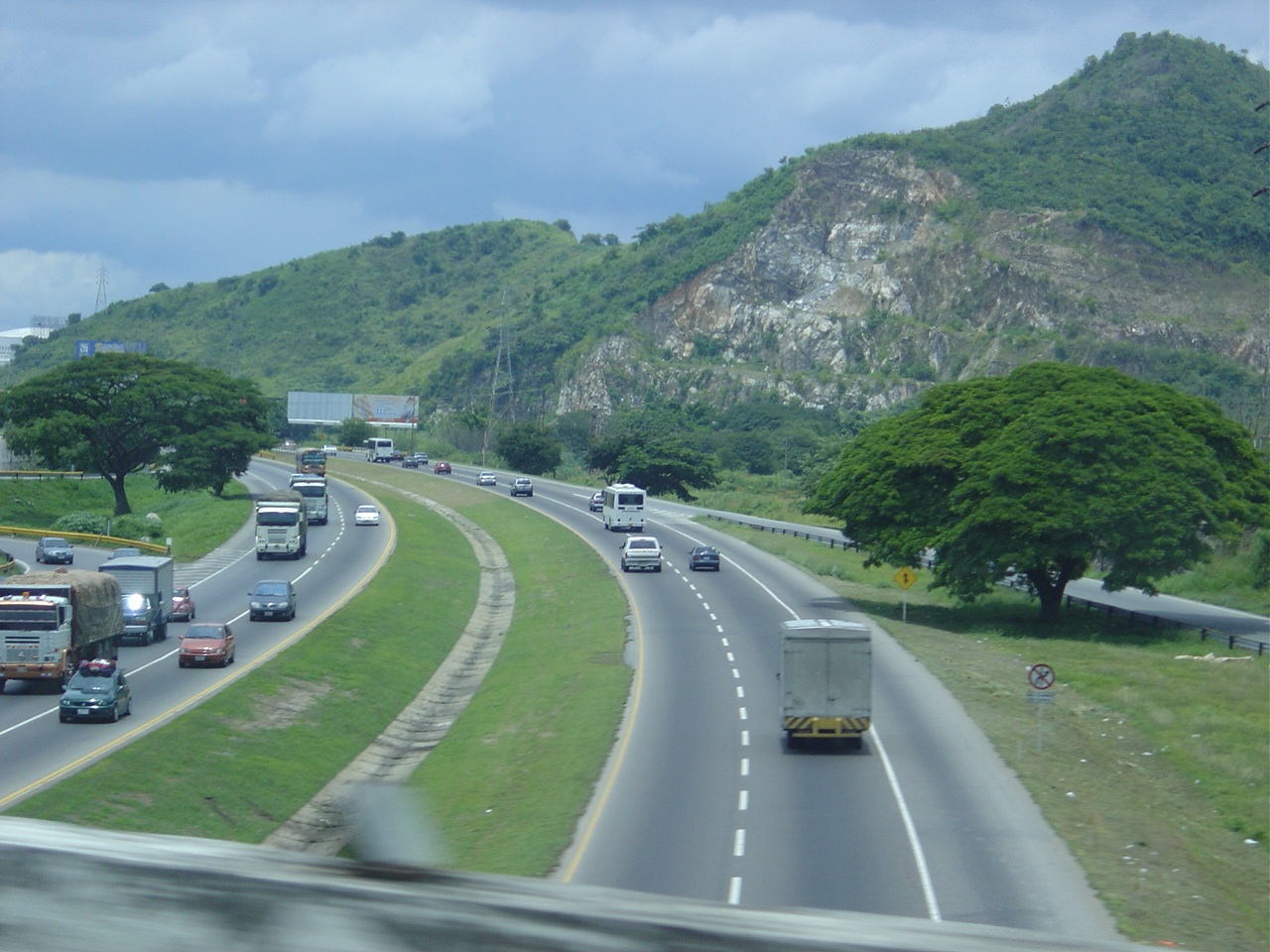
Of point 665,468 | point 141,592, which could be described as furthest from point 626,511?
point 141,592

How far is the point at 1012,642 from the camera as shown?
51438mm

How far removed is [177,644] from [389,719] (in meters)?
11.3

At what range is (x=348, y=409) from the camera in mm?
182000

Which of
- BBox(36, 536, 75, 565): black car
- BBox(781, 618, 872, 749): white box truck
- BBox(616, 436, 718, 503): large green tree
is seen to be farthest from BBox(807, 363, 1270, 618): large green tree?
BBox(616, 436, 718, 503): large green tree

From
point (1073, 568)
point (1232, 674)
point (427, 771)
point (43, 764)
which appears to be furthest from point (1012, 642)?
point (43, 764)

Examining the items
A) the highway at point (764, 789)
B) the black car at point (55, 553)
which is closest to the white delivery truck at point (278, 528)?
the black car at point (55, 553)

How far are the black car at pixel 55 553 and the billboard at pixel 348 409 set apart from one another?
106 meters

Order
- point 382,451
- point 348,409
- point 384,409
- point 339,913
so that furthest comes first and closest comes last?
1. point 384,409
2. point 348,409
3. point 382,451
4. point 339,913

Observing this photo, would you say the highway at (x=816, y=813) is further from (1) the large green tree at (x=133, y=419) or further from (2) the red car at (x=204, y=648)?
(1) the large green tree at (x=133, y=419)

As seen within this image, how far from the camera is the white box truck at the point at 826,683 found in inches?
1193

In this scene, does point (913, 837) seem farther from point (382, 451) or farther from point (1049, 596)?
point (382, 451)

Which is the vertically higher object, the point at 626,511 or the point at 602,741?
the point at 626,511

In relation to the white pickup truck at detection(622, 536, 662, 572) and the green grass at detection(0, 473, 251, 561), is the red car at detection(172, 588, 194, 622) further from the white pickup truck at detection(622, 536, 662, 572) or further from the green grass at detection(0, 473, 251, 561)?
the green grass at detection(0, 473, 251, 561)

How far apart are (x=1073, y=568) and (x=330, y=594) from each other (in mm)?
34470
